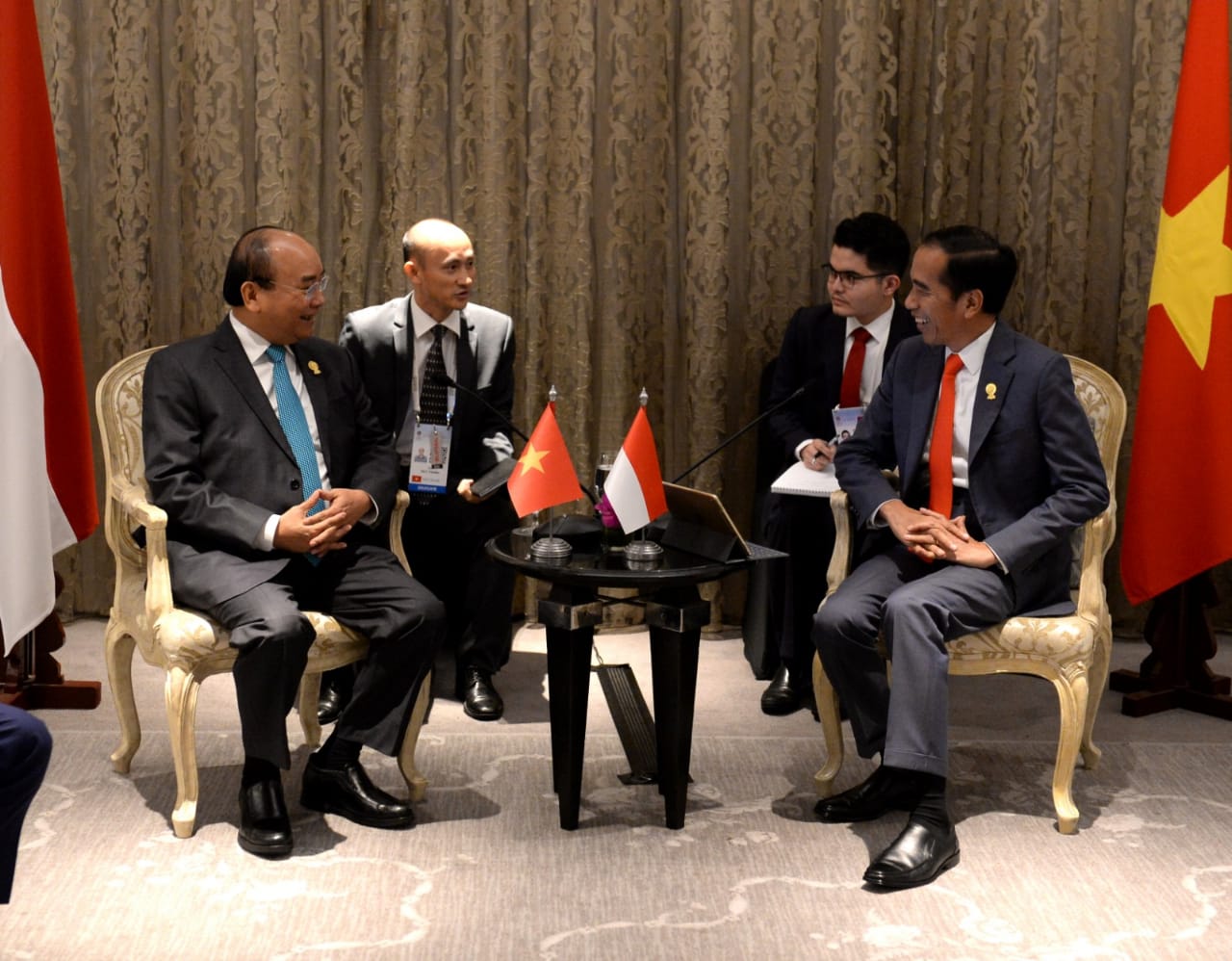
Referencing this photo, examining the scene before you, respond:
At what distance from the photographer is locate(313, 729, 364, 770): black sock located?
355 cm

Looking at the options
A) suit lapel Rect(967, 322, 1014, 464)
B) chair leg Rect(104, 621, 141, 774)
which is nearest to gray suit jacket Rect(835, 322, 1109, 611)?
suit lapel Rect(967, 322, 1014, 464)

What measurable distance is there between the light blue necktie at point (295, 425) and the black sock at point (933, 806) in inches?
62.3

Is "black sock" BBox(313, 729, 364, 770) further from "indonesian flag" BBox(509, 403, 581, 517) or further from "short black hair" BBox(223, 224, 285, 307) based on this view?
"short black hair" BBox(223, 224, 285, 307)

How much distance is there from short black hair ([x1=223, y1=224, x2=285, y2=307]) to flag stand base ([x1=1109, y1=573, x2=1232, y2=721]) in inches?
110

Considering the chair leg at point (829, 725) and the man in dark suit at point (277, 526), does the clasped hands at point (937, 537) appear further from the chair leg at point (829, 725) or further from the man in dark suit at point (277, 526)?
the man in dark suit at point (277, 526)

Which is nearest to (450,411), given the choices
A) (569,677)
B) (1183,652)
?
(569,677)

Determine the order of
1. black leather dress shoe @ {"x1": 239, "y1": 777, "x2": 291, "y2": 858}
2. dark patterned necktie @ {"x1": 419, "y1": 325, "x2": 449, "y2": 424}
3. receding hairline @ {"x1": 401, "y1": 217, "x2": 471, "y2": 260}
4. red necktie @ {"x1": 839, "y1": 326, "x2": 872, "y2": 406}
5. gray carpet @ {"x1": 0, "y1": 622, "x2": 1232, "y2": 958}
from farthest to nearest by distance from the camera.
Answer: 1. red necktie @ {"x1": 839, "y1": 326, "x2": 872, "y2": 406}
2. dark patterned necktie @ {"x1": 419, "y1": 325, "x2": 449, "y2": 424}
3. receding hairline @ {"x1": 401, "y1": 217, "x2": 471, "y2": 260}
4. black leather dress shoe @ {"x1": 239, "y1": 777, "x2": 291, "y2": 858}
5. gray carpet @ {"x1": 0, "y1": 622, "x2": 1232, "y2": 958}

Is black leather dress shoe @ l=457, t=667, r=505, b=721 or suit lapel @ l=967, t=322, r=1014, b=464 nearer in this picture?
suit lapel @ l=967, t=322, r=1014, b=464

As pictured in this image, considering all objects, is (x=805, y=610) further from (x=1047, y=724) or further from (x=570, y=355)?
(x=570, y=355)

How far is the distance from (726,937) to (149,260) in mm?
3220

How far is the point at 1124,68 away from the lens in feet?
16.4

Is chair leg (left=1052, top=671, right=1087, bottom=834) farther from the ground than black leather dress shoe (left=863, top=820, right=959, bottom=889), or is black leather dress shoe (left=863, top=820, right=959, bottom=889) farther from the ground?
chair leg (left=1052, top=671, right=1087, bottom=834)

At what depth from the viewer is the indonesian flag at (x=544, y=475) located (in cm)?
345

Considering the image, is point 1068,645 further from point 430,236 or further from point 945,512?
point 430,236
